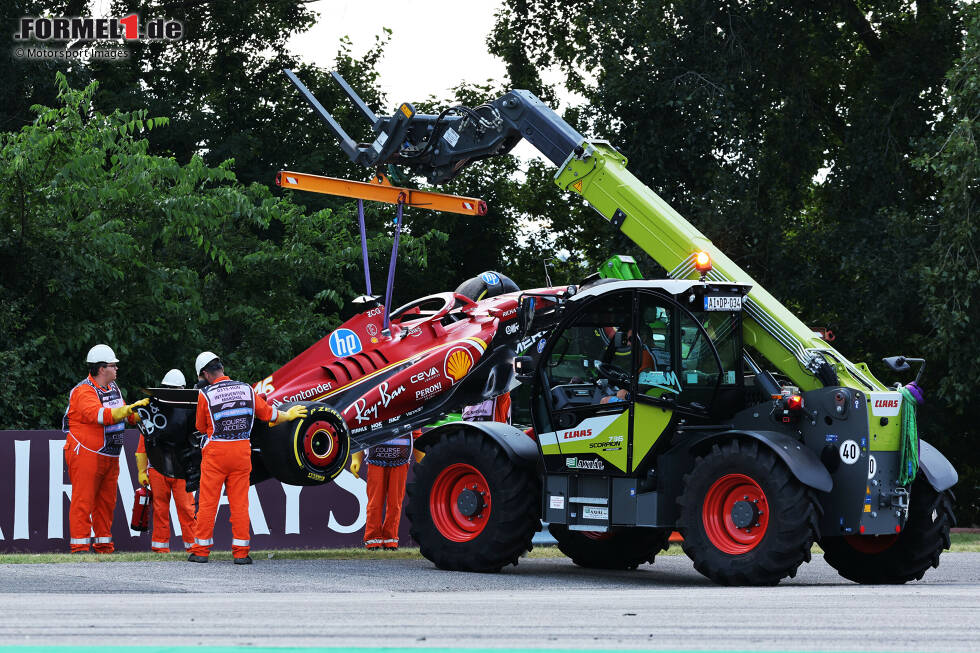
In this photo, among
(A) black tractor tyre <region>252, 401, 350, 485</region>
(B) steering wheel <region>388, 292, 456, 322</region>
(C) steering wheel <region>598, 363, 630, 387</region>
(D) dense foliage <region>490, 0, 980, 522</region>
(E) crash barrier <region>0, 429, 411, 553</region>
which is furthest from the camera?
(D) dense foliage <region>490, 0, 980, 522</region>

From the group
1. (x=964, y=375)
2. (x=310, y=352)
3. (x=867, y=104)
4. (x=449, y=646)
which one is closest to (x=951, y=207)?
(x=964, y=375)

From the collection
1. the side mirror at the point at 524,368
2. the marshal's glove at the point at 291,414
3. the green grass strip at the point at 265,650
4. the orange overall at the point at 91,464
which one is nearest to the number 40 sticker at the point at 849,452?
the side mirror at the point at 524,368

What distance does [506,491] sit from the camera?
12.7 m

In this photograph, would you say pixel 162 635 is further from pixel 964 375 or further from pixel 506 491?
pixel 964 375

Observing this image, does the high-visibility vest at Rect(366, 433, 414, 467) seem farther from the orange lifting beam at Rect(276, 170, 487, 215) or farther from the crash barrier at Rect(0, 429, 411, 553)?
the orange lifting beam at Rect(276, 170, 487, 215)

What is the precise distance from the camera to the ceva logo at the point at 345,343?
14.3 meters

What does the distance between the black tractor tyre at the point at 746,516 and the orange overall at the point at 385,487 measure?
5.06 m

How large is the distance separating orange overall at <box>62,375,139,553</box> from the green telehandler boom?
12.6 ft

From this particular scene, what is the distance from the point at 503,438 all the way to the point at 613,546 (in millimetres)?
1989

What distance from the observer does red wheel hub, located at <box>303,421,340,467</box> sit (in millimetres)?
13461

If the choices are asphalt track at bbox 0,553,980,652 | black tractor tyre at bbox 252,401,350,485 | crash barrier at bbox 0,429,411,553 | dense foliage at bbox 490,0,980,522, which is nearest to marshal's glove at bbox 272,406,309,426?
black tractor tyre at bbox 252,401,350,485

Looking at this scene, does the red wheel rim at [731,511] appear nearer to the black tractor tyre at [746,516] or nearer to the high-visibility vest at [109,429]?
the black tractor tyre at [746,516]

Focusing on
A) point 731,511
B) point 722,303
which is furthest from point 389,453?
point 731,511

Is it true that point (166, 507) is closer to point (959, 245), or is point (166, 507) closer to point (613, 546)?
point (613, 546)
